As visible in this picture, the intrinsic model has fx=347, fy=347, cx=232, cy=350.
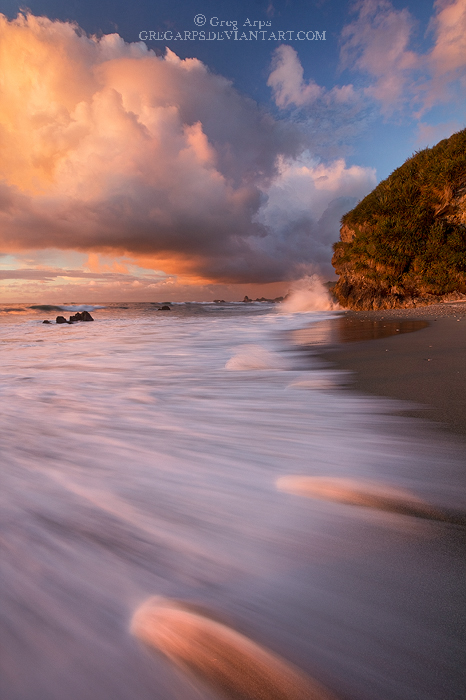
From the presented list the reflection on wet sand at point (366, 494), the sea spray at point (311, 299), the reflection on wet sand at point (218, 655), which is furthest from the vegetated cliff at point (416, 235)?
the reflection on wet sand at point (218, 655)

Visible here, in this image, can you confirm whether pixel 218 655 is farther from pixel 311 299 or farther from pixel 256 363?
pixel 311 299

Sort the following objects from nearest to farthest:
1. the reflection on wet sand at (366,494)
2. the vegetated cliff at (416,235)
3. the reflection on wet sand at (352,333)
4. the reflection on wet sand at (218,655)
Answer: the reflection on wet sand at (218,655) → the reflection on wet sand at (366,494) → the reflection on wet sand at (352,333) → the vegetated cliff at (416,235)

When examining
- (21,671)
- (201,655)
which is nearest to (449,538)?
(201,655)

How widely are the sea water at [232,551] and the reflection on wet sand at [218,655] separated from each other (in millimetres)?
25

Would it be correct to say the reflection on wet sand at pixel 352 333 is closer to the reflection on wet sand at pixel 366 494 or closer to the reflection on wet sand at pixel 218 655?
the reflection on wet sand at pixel 366 494

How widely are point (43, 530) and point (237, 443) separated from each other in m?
0.96

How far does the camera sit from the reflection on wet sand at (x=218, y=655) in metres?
0.63

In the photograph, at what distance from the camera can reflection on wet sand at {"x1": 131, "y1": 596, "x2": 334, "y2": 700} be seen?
0.63 meters

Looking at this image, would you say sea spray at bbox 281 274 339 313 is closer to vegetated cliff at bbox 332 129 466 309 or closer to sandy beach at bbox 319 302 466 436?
vegetated cliff at bbox 332 129 466 309

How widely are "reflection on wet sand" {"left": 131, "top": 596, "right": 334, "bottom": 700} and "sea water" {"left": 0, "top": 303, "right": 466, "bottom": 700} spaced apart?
0.08ft

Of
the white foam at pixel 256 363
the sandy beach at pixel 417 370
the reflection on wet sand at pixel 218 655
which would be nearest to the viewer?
the reflection on wet sand at pixel 218 655

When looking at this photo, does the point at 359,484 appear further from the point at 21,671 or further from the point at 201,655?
the point at 21,671

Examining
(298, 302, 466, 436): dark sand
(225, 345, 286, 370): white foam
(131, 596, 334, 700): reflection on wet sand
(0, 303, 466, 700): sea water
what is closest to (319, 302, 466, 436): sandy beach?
(298, 302, 466, 436): dark sand

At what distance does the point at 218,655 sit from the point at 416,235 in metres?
17.5
